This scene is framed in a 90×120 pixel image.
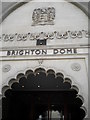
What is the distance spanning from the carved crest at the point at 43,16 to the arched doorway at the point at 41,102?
9.48ft

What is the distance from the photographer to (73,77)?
365 inches

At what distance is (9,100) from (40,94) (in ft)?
5.15

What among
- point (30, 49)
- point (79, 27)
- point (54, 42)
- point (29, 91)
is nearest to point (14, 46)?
point (30, 49)

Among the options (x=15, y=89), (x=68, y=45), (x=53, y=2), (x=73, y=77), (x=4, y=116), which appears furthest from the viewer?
(x=15, y=89)

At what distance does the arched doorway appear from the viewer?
12.4 m

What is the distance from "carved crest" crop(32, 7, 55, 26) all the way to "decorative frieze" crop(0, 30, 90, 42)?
57 cm

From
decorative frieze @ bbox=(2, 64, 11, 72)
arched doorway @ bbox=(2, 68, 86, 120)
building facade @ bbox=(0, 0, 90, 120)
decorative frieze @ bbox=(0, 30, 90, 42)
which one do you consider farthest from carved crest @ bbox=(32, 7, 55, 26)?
arched doorway @ bbox=(2, 68, 86, 120)

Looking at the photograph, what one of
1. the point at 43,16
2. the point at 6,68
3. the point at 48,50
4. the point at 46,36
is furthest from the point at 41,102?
the point at 43,16

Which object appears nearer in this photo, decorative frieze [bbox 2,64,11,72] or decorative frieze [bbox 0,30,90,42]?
decorative frieze [bbox 2,64,11,72]

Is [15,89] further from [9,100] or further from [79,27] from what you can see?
[79,27]

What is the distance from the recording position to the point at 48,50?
391 inches

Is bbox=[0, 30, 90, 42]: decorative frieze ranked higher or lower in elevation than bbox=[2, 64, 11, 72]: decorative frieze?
higher

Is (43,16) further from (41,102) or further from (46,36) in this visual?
(41,102)

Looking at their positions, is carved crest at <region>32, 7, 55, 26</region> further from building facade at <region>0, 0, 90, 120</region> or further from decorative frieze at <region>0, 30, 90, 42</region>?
decorative frieze at <region>0, 30, 90, 42</region>
